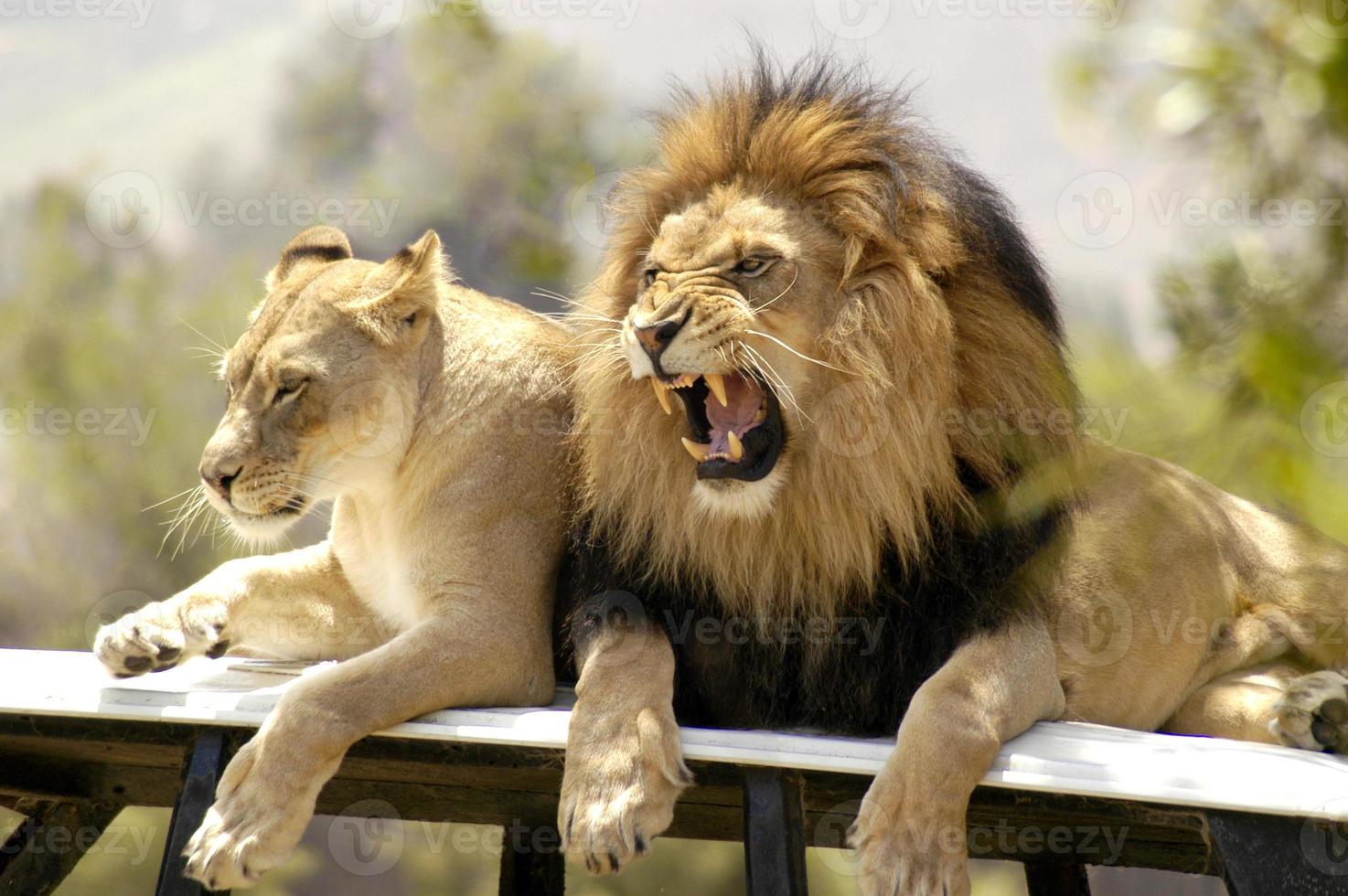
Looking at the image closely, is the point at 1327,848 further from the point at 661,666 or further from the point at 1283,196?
the point at 1283,196

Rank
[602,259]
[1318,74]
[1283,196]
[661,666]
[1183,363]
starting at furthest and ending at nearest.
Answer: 1. [1183,363]
2. [1283,196]
3. [1318,74]
4. [602,259]
5. [661,666]

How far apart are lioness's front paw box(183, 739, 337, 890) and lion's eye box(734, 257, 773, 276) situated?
1.44 meters

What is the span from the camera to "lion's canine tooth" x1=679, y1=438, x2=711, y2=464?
129 inches

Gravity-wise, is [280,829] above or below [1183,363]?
below

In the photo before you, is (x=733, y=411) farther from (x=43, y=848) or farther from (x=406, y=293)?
(x=43, y=848)

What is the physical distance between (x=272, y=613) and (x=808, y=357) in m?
1.77

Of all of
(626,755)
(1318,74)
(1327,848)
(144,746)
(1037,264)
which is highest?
(1318,74)

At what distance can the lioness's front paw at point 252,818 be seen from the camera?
2.81 m

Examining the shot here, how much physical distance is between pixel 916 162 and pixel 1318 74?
194cm

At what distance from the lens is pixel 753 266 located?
130 inches

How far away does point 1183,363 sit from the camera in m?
5.93

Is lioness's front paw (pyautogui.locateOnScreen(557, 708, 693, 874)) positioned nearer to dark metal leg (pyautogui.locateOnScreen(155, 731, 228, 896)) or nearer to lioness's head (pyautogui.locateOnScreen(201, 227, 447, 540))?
dark metal leg (pyautogui.locateOnScreen(155, 731, 228, 896))

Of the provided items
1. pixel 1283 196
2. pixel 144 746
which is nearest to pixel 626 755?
pixel 144 746

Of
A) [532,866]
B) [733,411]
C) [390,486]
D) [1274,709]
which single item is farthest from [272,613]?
[1274,709]
